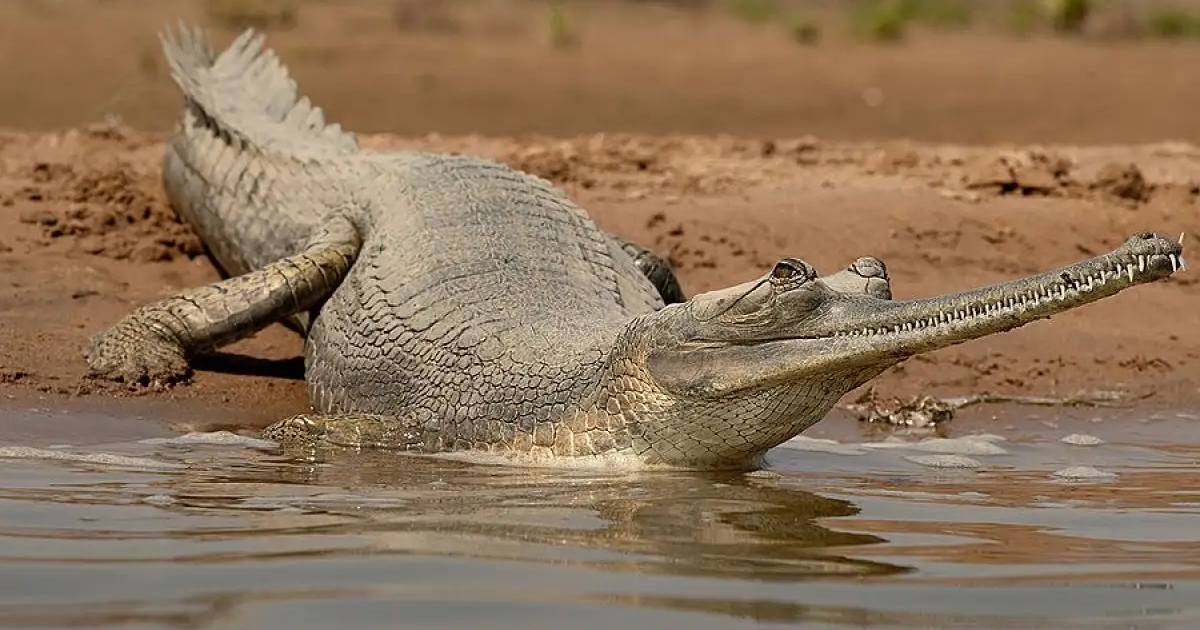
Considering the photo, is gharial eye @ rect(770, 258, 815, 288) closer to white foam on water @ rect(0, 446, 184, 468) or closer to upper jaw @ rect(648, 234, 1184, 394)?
upper jaw @ rect(648, 234, 1184, 394)

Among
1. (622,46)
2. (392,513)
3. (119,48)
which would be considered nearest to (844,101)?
(622,46)

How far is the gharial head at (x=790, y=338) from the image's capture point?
184 inches

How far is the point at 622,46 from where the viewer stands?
17.4 m

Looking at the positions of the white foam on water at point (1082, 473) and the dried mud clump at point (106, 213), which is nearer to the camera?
the white foam on water at point (1082, 473)

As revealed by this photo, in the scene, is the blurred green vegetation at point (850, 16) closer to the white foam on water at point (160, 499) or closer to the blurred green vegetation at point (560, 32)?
the blurred green vegetation at point (560, 32)

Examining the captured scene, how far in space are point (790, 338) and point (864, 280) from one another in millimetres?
281

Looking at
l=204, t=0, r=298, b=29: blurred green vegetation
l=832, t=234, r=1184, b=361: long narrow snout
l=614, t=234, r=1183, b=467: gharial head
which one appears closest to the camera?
l=832, t=234, r=1184, b=361: long narrow snout

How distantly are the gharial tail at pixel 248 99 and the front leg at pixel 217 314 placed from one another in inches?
36.8

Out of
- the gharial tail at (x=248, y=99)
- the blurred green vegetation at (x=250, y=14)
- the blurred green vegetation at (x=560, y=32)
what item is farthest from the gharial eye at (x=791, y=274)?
the blurred green vegetation at (x=250, y=14)

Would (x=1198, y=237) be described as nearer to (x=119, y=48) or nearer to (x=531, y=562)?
(x=531, y=562)

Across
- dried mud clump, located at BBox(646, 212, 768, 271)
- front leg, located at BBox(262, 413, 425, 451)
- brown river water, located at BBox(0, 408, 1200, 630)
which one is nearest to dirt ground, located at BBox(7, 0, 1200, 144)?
dried mud clump, located at BBox(646, 212, 768, 271)

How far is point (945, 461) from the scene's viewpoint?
20.6 feet

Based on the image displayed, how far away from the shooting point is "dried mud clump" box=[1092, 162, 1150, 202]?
9.63 meters

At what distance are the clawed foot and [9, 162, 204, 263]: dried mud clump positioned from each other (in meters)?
1.37
